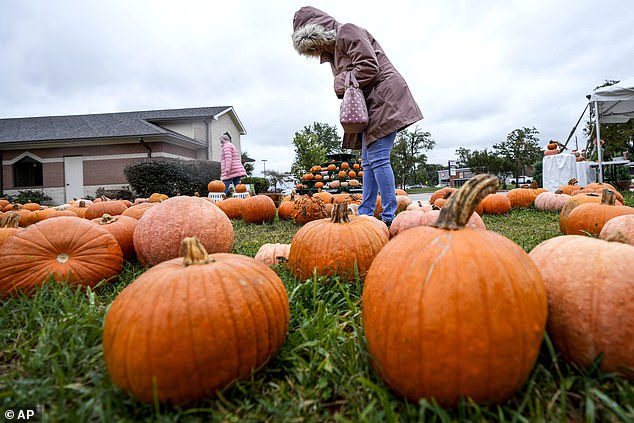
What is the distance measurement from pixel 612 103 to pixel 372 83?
10.9 meters

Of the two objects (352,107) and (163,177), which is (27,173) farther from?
(352,107)

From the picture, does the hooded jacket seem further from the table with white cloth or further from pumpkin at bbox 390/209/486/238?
the table with white cloth

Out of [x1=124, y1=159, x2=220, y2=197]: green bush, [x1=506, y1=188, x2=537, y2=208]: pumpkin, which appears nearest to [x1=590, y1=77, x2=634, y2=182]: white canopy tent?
[x1=506, y1=188, x2=537, y2=208]: pumpkin

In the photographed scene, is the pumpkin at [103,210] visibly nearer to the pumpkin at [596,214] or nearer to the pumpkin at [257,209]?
the pumpkin at [257,209]

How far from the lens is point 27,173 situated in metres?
18.8

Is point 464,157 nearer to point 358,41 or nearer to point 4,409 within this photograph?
point 358,41

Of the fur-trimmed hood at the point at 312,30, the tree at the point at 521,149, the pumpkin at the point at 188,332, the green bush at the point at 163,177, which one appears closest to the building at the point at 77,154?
the green bush at the point at 163,177

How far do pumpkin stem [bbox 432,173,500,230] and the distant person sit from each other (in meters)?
2.35

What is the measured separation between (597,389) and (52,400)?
1.61 metres

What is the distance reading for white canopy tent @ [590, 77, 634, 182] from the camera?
8.12 m

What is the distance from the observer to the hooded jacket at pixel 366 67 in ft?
11.3

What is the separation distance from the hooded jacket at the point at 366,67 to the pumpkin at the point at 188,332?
2.76 meters

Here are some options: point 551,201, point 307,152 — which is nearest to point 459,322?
point 551,201

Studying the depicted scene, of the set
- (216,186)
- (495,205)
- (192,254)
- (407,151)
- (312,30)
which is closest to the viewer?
(192,254)
